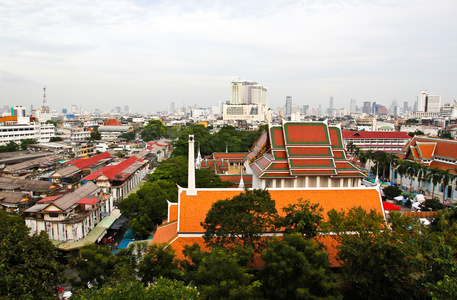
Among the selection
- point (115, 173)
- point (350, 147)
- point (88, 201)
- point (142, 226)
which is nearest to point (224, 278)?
point (142, 226)

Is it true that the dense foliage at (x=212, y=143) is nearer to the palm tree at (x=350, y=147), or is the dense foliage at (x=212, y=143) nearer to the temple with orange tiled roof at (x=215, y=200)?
the palm tree at (x=350, y=147)

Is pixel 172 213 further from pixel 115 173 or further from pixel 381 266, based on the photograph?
pixel 115 173

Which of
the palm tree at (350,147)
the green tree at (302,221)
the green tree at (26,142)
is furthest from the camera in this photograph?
the green tree at (26,142)

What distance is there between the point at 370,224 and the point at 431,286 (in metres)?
3.54

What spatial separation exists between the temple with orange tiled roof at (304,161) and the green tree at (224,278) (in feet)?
35.4

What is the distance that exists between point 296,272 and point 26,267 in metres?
8.75

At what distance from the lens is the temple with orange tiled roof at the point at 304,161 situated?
2105 centimetres

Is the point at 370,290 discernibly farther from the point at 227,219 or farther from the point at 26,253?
the point at 26,253

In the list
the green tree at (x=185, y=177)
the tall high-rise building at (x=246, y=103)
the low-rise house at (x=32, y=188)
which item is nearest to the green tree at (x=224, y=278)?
the green tree at (x=185, y=177)

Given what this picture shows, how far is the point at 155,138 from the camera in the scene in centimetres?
8769

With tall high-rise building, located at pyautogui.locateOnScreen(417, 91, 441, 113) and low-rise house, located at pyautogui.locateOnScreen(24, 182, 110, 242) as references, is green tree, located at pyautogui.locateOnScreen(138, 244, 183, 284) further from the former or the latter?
tall high-rise building, located at pyautogui.locateOnScreen(417, 91, 441, 113)

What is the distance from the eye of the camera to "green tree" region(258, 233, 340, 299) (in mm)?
9984

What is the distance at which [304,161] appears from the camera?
2127cm

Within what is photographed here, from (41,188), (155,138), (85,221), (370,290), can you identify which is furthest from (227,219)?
(155,138)
